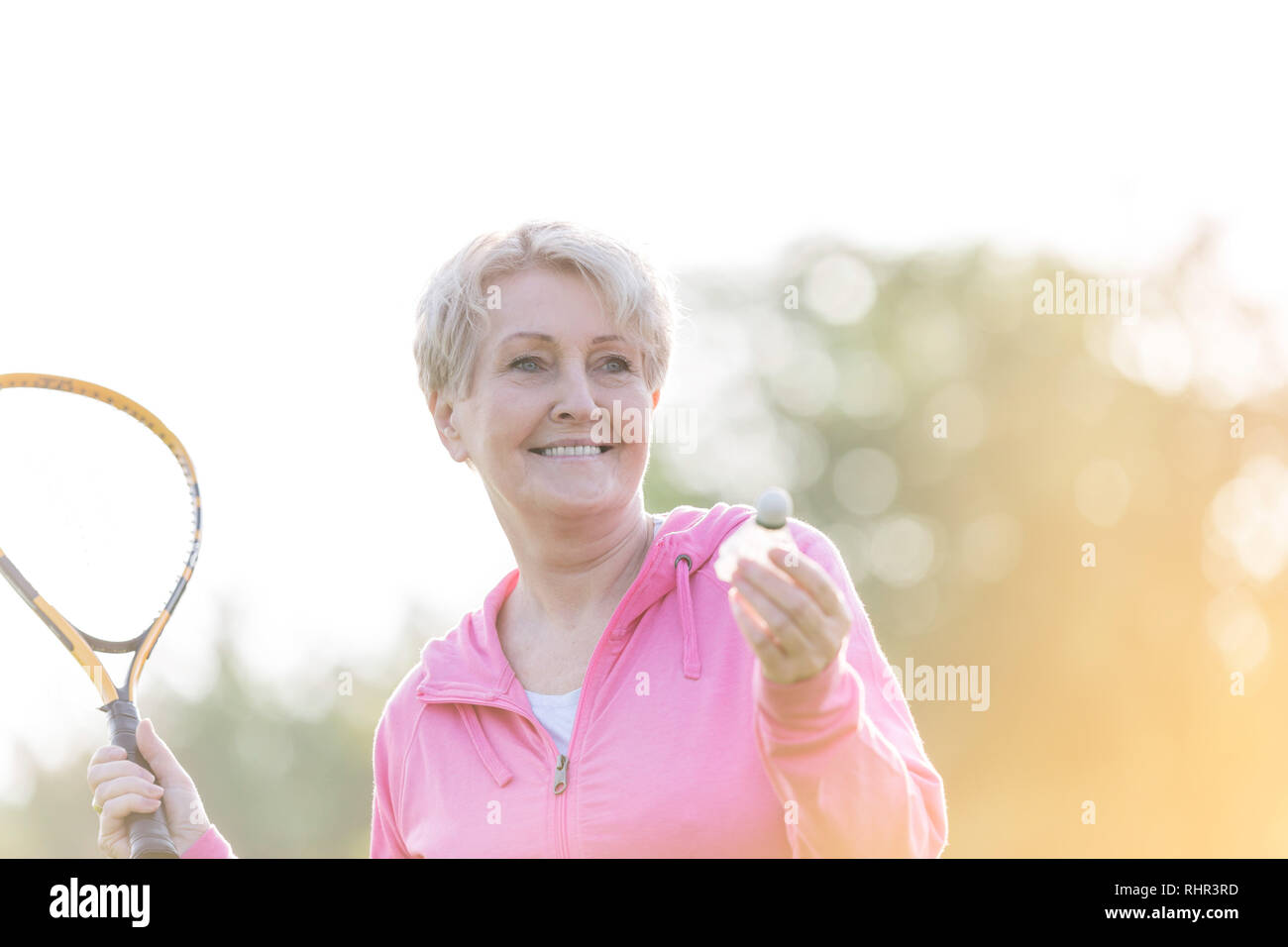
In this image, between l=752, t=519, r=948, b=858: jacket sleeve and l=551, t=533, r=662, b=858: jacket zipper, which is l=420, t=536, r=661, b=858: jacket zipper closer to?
l=551, t=533, r=662, b=858: jacket zipper

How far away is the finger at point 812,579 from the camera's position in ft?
8.29

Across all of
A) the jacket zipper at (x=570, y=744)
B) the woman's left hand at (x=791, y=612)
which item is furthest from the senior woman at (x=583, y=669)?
the woman's left hand at (x=791, y=612)

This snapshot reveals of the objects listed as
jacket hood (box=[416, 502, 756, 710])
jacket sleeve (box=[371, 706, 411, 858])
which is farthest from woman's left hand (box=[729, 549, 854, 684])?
jacket sleeve (box=[371, 706, 411, 858])

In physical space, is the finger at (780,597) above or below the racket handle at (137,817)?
above

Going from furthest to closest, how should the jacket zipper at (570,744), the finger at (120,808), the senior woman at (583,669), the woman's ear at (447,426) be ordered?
the woman's ear at (447,426)
the finger at (120,808)
the jacket zipper at (570,744)
the senior woman at (583,669)

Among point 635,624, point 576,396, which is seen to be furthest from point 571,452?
point 635,624

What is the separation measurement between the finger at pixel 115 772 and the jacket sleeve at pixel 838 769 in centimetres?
161

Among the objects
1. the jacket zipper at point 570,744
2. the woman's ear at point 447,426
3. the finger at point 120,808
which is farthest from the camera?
the woman's ear at point 447,426

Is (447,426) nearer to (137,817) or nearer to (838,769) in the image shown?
(137,817)

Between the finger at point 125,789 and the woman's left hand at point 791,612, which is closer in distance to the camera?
the woman's left hand at point 791,612

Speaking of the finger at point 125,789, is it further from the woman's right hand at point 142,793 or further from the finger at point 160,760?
the finger at point 160,760

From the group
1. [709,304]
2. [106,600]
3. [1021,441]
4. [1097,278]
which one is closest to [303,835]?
[709,304]

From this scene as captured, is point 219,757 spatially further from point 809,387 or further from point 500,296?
point 500,296
